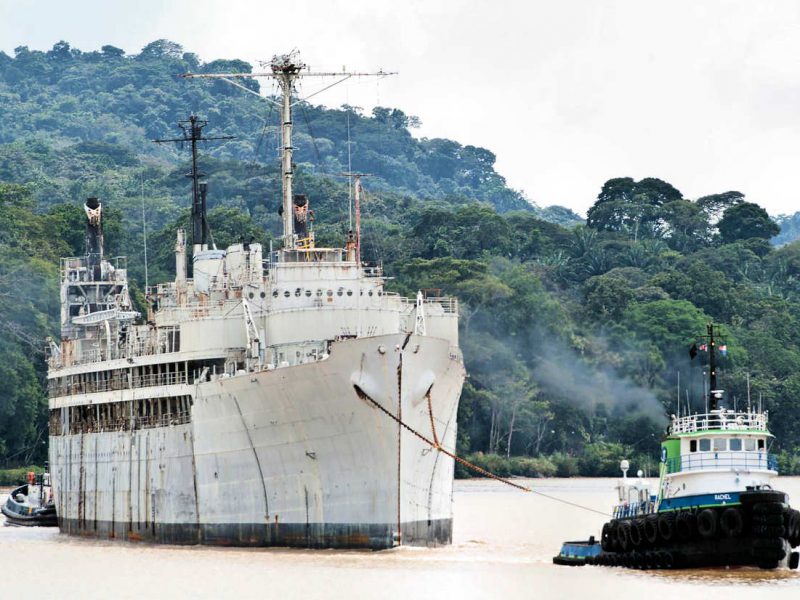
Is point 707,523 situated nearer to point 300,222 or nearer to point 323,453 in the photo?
point 323,453

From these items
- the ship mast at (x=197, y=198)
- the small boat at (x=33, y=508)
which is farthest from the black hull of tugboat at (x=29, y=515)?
the ship mast at (x=197, y=198)

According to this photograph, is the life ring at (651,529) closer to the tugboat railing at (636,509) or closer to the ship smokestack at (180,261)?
the tugboat railing at (636,509)

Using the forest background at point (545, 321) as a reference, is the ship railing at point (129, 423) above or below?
below

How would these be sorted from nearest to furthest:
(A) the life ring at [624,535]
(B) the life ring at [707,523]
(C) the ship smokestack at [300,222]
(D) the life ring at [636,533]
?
1. (B) the life ring at [707,523]
2. (D) the life ring at [636,533]
3. (A) the life ring at [624,535]
4. (C) the ship smokestack at [300,222]

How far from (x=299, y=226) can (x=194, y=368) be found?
290 inches

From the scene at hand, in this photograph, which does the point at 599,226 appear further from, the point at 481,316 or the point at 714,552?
the point at 714,552

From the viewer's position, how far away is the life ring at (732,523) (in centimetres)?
5016

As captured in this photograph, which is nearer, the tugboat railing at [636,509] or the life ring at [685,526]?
the life ring at [685,526]

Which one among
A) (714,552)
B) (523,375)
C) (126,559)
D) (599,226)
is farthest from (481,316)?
(714,552)

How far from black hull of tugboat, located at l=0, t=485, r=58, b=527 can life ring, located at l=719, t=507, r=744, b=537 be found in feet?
121

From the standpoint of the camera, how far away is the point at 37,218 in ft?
463

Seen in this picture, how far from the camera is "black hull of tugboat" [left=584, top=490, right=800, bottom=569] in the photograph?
50125 millimetres

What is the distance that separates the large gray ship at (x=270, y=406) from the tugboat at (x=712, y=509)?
326 inches

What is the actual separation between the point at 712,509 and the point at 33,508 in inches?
1509
